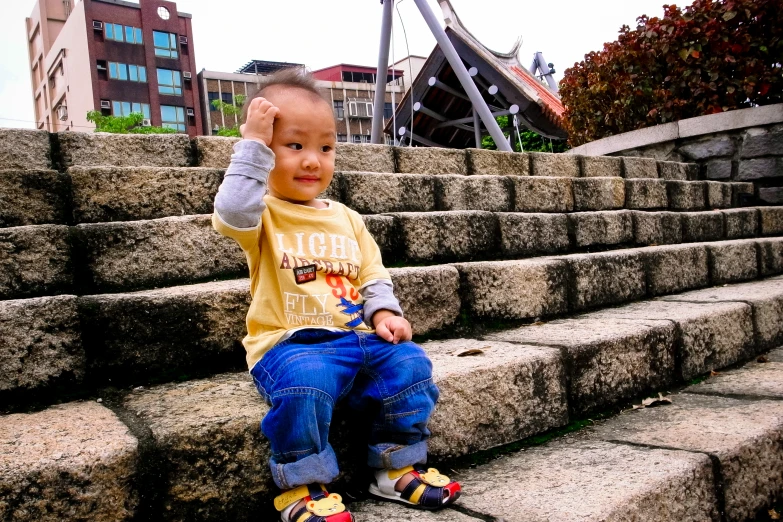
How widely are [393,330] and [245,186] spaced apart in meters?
0.56

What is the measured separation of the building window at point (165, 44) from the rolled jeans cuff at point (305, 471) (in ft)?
127

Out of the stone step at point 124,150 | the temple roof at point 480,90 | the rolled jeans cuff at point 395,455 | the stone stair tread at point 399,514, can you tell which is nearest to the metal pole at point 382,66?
the temple roof at point 480,90

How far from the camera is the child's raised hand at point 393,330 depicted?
5.36 feet

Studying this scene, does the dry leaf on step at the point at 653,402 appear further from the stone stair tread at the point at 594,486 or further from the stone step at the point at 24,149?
the stone step at the point at 24,149

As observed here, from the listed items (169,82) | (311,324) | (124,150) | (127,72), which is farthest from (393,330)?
(169,82)

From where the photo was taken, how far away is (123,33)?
3394 centimetres

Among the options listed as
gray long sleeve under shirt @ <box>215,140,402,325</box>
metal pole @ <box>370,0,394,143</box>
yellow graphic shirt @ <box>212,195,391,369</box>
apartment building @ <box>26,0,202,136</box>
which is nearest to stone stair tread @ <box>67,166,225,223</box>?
yellow graphic shirt @ <box>212,195,391,369</box>

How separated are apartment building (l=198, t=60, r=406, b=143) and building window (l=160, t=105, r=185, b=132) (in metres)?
1.52

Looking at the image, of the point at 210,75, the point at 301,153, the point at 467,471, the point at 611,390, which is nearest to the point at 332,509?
the point at 467,471

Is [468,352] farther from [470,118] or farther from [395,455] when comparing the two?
[470,118]

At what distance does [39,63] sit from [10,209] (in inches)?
1806

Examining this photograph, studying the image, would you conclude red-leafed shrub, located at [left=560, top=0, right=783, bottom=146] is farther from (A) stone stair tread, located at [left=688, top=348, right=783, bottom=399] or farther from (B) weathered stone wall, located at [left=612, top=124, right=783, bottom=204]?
(A) stone stair tread, located at [left=688, top=348, right=783, bottom=399]

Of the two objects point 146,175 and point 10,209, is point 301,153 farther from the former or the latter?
point 10,209

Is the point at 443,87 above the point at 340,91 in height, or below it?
below
